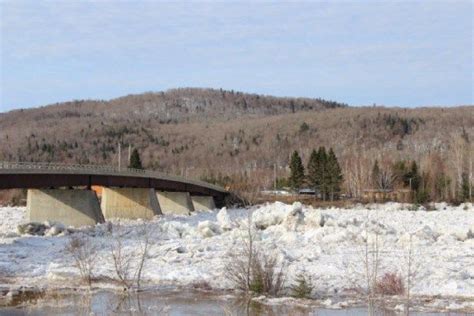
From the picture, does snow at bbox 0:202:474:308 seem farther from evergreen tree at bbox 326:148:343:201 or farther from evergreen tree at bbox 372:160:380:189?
evergreen tree at bbox 372:160:380:189

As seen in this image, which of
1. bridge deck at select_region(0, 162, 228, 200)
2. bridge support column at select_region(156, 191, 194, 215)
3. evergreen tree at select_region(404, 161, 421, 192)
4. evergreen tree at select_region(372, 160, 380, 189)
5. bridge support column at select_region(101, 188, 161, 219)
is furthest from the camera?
evergreen tree at select_region(372, 160, 380, 189)

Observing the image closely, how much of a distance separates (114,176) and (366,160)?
83.1 metres

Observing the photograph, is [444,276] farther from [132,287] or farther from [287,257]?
[132,287]

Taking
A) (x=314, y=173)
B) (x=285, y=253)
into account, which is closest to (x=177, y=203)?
(x=314, y=173)

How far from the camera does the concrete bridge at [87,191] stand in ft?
188

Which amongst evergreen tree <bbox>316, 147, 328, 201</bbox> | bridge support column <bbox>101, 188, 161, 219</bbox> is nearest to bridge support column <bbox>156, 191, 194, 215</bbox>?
bridge support column <bbox>101, 188, 161, 219</bbox>

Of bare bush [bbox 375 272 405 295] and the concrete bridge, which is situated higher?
the concrete bridge

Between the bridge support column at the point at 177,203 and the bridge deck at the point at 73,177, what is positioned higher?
the bridge deck at the point at 73,177

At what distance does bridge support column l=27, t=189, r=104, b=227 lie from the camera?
202 feet

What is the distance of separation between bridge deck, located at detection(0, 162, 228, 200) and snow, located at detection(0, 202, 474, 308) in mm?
7270

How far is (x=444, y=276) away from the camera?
27.2 metres

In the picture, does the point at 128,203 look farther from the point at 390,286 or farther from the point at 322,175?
the point at 390,286

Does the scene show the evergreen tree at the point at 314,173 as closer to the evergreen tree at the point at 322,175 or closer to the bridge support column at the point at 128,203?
the evergreen tree at the point at 322,175

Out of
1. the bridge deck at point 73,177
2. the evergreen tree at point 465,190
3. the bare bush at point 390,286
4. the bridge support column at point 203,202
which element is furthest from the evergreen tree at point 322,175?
the bare bush at point 390,286
